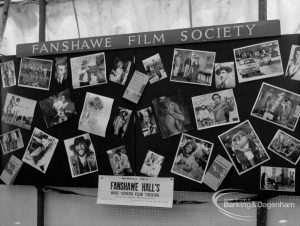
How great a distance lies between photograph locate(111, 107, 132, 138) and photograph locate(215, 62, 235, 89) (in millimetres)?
672

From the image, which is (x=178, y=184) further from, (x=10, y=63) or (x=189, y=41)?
(x=10, y=63)

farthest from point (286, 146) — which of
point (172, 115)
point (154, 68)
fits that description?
point (154, 68)

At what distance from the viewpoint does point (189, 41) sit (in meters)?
2.74

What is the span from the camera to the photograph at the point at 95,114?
2.90 meters

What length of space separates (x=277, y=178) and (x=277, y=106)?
47cm

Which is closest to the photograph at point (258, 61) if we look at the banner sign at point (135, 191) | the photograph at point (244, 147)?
the photograph at point (244, 147)

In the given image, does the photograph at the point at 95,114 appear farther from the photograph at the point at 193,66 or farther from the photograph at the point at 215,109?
the photograph at the point at 215,109

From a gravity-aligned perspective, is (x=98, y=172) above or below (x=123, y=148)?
below

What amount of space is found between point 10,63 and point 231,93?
1.76m

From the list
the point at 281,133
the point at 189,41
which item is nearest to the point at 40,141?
the point at 189,41

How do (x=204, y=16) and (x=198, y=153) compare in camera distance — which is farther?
(x=204, y=16)

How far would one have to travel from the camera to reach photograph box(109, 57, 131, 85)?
2873 mm

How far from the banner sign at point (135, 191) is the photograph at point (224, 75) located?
0.74 meters

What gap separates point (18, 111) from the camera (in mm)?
3135
